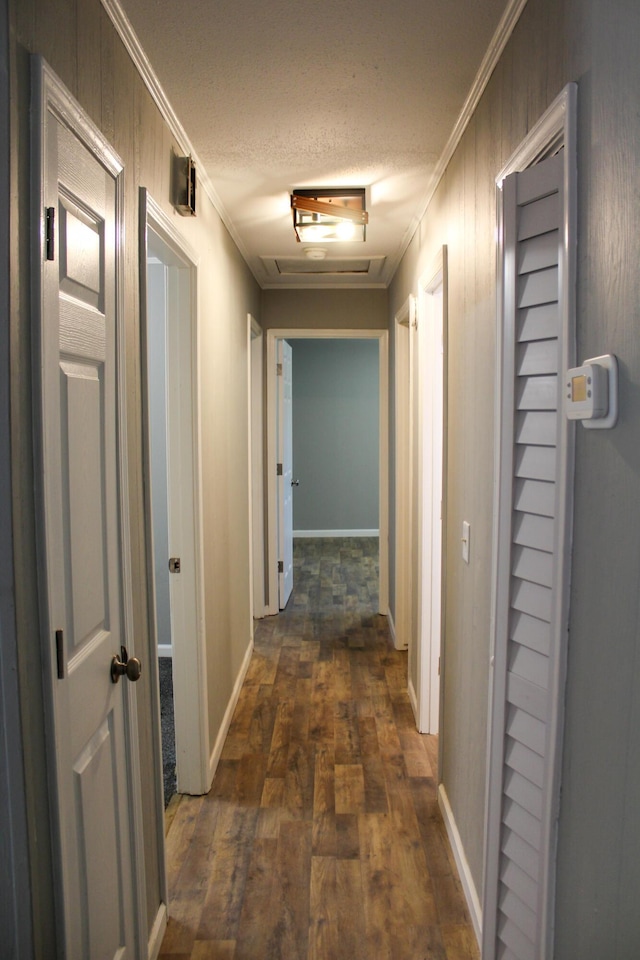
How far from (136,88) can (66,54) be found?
22.1 inches

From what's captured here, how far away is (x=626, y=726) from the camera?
3.15 ft

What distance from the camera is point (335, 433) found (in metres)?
8.09

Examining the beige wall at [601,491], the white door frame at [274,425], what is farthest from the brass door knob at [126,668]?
the white door frame at [274,425]

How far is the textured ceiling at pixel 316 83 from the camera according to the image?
1574mm

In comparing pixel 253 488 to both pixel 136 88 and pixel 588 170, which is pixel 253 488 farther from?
pixel 588 170

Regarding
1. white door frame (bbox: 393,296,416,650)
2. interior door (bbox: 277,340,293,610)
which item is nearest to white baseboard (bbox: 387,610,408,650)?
white door frame (bbox: 393,296,416,650)

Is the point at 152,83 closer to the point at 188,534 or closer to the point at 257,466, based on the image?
the point at 188,534

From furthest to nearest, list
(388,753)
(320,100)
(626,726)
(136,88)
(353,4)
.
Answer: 1. (388,753)
2. (320,100)
3. (136,88)
4. (353,4)
5. (626,726)

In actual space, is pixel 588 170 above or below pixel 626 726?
above

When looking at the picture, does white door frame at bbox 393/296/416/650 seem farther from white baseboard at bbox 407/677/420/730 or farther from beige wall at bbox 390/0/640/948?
beige wall at bbox 390/0/640/948

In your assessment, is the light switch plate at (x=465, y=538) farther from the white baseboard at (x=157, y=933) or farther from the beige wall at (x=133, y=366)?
the white baseboard at (x=157, y=933)

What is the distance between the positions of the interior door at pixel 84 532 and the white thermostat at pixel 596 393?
89 centimetres

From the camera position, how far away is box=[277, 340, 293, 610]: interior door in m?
5.05

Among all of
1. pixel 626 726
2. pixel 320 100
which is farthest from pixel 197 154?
pixel 626 726
